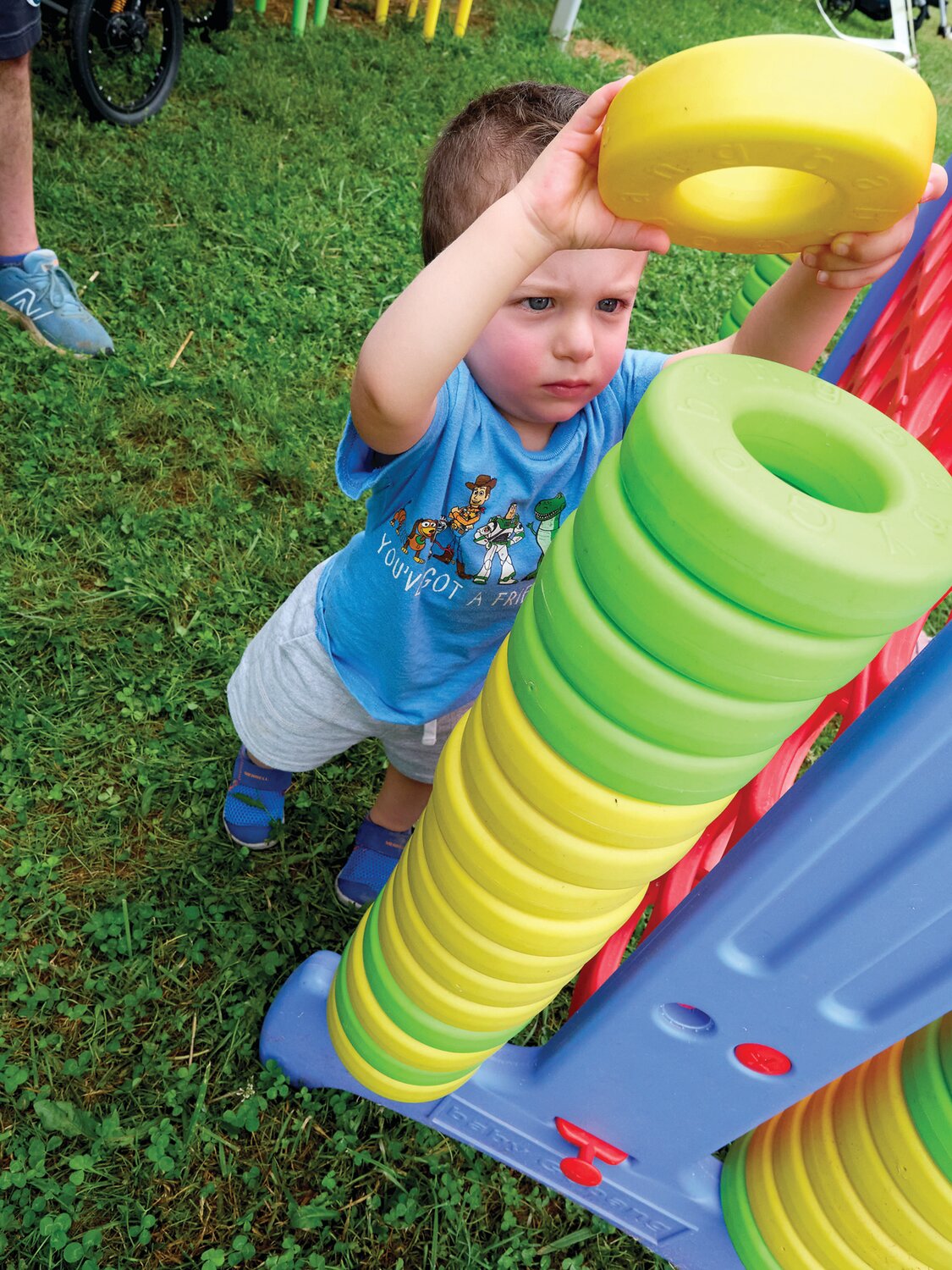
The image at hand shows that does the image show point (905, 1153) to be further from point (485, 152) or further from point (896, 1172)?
point (485, 152)

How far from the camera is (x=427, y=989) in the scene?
1.18 m

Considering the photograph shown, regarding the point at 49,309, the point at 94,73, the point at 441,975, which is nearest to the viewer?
the point at 441,975

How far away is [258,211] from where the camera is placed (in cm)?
393

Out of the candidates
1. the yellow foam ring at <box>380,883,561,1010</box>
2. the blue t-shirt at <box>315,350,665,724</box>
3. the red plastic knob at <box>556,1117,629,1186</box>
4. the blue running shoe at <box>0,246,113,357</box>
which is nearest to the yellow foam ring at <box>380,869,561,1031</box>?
the yellow foam ring at <box>380,883,561,1010</box>

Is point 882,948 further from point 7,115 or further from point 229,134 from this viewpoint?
point 229,134

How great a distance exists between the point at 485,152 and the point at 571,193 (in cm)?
48

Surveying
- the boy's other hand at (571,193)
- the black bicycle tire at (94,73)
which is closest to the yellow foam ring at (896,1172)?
the boy's other hand at (571,193)

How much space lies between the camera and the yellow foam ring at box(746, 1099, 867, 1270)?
1.26 meters

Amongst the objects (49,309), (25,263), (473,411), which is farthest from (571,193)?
(25,263)

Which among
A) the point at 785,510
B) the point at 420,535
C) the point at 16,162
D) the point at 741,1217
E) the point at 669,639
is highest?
the point at 785,510

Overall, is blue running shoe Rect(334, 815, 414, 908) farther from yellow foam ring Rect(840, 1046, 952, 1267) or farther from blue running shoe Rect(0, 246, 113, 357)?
blue running shoe Rect(0, 246, 113, 357)

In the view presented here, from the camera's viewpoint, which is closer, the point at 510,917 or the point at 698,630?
the point at 698,630

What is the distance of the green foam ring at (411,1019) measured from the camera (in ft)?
4.00

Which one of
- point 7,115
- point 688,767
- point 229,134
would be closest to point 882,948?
point 688,767
